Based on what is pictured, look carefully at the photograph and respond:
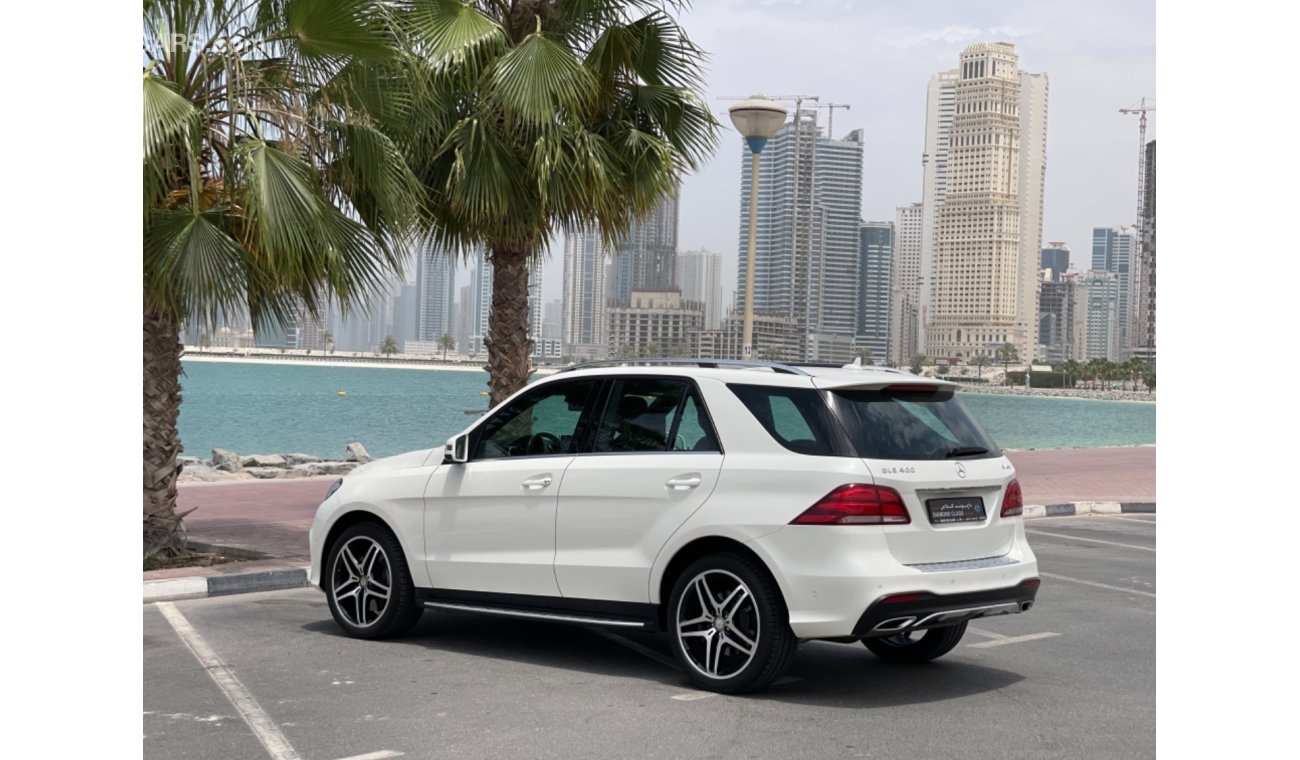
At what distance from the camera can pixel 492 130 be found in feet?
44.5

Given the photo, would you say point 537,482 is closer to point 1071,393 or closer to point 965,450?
point 965,450

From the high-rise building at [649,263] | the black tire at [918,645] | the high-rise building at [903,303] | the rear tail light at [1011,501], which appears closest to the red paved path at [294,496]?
the black tire at [918,645]

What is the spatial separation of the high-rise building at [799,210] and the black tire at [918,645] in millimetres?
32694

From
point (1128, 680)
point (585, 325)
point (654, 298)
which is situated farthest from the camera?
point (585, 325)

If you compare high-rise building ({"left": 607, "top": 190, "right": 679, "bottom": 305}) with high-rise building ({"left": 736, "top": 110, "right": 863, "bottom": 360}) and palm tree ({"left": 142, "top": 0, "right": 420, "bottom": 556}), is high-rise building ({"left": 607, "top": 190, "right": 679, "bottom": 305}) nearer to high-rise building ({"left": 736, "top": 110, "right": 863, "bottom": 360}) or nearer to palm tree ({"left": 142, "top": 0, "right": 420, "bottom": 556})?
high-rise building ({"left": 736, "top": 110, "right": 863, "bottom": 360})

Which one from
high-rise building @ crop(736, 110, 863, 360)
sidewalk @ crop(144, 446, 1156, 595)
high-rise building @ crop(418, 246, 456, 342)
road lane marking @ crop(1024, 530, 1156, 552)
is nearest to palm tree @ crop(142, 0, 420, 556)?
sidewalk @ crop(144, 446, 1156, 595)

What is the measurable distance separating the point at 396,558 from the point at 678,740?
110 inches

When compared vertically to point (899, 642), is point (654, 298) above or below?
above

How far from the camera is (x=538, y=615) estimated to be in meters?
7.18

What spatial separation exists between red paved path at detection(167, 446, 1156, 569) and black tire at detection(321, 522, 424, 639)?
2548 millimetres

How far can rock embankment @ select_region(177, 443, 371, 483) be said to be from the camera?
2552 centimetres
